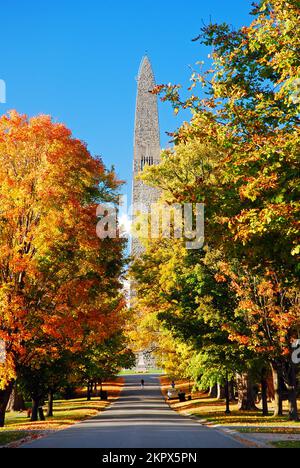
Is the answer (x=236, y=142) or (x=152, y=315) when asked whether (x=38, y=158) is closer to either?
(x=236, y=142)

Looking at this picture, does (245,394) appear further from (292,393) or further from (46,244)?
(46,244)

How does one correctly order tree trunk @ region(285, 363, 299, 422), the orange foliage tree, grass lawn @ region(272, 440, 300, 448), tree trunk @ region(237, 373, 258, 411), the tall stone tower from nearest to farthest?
grass lawn @ region(272, 440, 300, 448), the orange foliage tree, tree trunk @ region(285, 363, 299, 422), tree trunk @ region(237, 373, 258, 411), the tall stone tower

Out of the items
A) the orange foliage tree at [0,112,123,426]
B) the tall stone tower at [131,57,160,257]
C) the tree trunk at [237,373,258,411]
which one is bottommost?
the tree trunk at [237,373,258,411]

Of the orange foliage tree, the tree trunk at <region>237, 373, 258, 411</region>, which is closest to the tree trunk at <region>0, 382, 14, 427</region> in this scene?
the orange foliage tree

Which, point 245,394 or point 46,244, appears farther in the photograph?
point 245,394

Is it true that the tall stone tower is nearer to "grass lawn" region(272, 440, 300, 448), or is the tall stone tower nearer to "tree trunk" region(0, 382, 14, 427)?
"tree trunk" region(0, 382, 14, 427)

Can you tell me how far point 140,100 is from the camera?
12500cm

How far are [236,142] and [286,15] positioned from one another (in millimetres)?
2979

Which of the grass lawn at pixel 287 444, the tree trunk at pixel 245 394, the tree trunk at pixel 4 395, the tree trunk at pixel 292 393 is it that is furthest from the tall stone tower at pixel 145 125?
the grass lawn at pixel 287 444

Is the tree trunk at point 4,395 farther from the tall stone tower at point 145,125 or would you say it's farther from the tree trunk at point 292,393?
the tall stone tower at point 145,125

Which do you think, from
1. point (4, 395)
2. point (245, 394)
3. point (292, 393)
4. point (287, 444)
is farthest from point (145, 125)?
point (287, 444)

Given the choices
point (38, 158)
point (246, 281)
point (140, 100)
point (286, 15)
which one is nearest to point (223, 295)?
point (246, 281)

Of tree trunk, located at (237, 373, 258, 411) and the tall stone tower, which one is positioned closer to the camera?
tree trunk, located at (237, 373, 258, 411)

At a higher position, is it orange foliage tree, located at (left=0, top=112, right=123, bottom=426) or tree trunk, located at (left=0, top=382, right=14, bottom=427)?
orange foliage tree, located at (left=0, top=112, right=123, bottom=426)
